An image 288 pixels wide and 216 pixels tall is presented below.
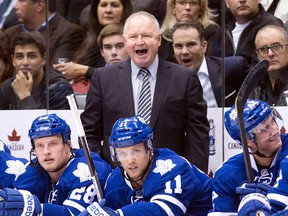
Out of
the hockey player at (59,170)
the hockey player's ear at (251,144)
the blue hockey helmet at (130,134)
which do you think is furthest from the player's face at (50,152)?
the hockey player's ear at (251,144)

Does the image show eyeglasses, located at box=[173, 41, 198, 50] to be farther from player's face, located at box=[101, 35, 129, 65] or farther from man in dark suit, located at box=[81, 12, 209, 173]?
man in dark suit, located at box=[81, 12, 209, 173]

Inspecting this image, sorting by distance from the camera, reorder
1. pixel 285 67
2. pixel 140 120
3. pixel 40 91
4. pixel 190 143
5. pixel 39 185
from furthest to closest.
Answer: pixel 40 91, pixel 285 67, pixel 190 143, pixel 39 185, pixel 140 120

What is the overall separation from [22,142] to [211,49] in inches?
68.3

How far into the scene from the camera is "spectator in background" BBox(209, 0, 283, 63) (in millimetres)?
8398

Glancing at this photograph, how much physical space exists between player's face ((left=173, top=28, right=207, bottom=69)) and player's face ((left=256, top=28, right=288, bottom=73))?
1.56ft

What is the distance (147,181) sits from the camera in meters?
6.41

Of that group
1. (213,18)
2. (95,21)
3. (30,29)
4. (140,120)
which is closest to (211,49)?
(213,18)

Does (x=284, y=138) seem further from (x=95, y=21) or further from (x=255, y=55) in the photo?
(x=95, y=21)

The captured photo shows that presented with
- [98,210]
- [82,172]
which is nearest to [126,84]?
[82,172]

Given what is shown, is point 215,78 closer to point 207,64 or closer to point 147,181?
point 207,64

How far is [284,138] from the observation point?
658 cm

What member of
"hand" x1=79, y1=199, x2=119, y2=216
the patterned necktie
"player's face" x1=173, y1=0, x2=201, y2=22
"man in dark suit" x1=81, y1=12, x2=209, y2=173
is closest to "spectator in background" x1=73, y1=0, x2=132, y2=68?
"player's face" x1=173, y1=0, x2=201, y2=22

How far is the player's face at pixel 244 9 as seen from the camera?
8.42m

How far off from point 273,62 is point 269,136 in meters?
1.95
